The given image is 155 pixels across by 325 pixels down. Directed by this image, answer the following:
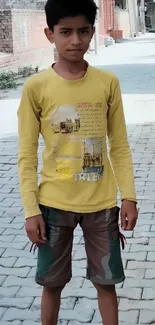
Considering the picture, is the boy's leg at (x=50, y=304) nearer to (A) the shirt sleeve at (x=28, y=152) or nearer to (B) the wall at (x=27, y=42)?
(A) the shirt sleeve at (x=28, y=152)

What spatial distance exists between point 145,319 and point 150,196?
245 cm

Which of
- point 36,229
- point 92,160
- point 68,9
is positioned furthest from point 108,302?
point 68,9

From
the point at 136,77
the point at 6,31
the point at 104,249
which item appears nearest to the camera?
the point at 104,249

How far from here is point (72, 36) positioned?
8.44ft

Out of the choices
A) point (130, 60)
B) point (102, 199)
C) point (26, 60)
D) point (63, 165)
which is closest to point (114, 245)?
point (102, 199)

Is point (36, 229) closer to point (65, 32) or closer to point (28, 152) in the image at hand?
point (28, 152)

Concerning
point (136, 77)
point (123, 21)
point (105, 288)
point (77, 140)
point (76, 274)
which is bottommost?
point (123, 21)

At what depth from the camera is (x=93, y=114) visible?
2.65 m

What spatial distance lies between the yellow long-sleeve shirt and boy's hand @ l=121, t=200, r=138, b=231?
0.03 metres

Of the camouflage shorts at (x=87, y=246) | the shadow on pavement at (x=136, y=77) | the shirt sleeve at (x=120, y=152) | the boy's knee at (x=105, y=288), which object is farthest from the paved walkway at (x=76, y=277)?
the shadow on pavement at (x=136, y=77)

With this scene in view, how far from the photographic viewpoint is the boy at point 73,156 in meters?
2.61

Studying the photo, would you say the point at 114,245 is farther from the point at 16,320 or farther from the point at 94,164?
the point at 16,320

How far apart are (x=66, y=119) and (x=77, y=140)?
98 millimetres

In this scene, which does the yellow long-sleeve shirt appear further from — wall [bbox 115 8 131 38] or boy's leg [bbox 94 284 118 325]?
wall [bbox 115 8 131 38]
